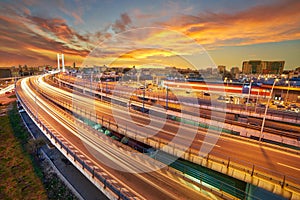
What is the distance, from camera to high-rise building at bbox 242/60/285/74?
67838 millimetres

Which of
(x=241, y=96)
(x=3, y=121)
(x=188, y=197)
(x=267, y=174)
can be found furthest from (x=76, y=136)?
(x=241, y=96)

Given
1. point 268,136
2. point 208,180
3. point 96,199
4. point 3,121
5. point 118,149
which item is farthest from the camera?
point 3,121

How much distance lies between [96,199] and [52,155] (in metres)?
11.5

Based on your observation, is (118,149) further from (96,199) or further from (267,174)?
(267,174)

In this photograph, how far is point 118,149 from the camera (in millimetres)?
15148

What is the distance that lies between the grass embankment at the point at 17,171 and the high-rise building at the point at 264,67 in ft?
256

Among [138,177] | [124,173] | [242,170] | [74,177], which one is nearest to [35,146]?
[74,177]

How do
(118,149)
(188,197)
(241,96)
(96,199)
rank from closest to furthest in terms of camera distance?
(188,197) < (96,199) < (118,149) < (241,96)

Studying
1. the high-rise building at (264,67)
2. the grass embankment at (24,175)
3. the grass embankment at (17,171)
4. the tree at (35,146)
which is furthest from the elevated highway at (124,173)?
the high-rise building at (264,67)

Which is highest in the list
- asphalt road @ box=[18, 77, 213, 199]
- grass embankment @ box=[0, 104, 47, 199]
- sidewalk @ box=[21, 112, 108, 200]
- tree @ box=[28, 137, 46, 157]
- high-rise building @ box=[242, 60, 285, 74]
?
high-rise building @ box=[242, 60, 285, 74]

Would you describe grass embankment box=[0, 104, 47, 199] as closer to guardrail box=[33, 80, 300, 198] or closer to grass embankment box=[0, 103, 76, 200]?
grass embankment box=[0, 103, 76, 200]

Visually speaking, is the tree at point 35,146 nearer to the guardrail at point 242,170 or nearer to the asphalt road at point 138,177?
the asphalt road at point 138,177

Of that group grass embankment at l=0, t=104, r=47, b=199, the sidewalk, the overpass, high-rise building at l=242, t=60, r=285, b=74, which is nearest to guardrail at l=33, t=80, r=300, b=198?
the overpass

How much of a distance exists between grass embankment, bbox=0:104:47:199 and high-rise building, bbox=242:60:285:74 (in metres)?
78.0
